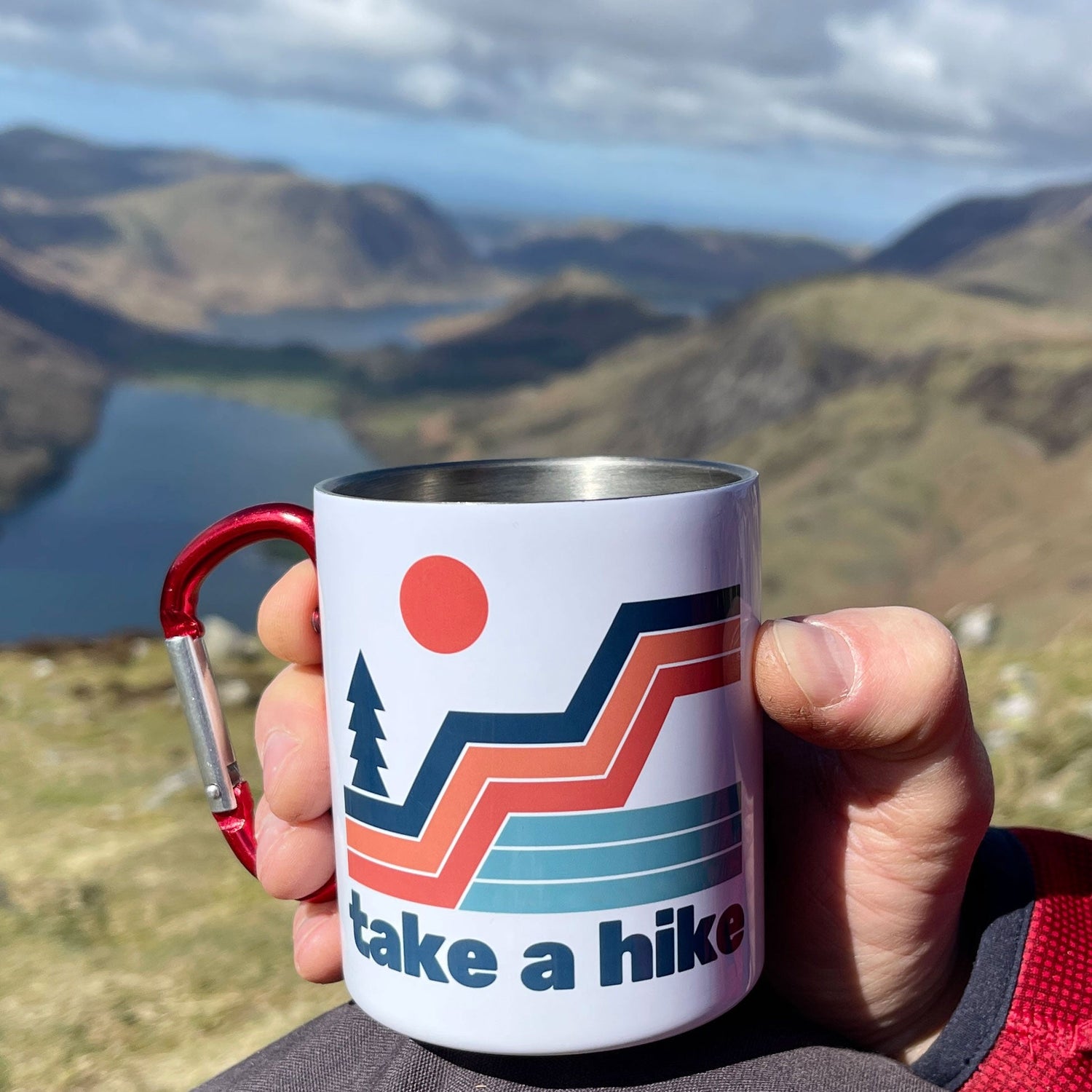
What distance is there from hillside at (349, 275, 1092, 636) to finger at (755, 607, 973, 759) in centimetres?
238

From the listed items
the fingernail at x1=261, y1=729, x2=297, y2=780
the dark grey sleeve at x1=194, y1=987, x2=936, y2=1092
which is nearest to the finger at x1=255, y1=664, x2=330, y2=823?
the fingernail at x1=261, y1=729, x2=297, y2=780

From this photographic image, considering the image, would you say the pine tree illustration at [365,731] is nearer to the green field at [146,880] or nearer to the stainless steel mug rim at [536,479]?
the stainless steel mug rim at [536,479]

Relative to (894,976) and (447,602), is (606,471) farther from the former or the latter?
(894,976)

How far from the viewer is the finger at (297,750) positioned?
50.2 inches

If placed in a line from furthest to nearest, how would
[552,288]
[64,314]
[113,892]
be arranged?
[552,288] → [64,314] → [113,892]

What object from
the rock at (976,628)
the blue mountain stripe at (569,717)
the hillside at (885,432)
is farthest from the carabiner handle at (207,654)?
the hillside at (885,432)

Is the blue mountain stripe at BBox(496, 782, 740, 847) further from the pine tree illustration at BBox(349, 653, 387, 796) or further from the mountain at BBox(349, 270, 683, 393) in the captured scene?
the mountain at BBox(349, 270, 683, 393)

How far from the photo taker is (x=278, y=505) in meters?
→ 1.15

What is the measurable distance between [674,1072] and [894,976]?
33 cm

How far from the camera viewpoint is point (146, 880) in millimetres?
2287

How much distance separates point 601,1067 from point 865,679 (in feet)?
1.42

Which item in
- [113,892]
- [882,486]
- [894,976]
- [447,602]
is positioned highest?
[447,602]

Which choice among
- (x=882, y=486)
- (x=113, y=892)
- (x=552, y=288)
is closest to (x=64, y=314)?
(x=552, y=288)

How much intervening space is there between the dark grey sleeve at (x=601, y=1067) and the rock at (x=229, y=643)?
8.06 feet
